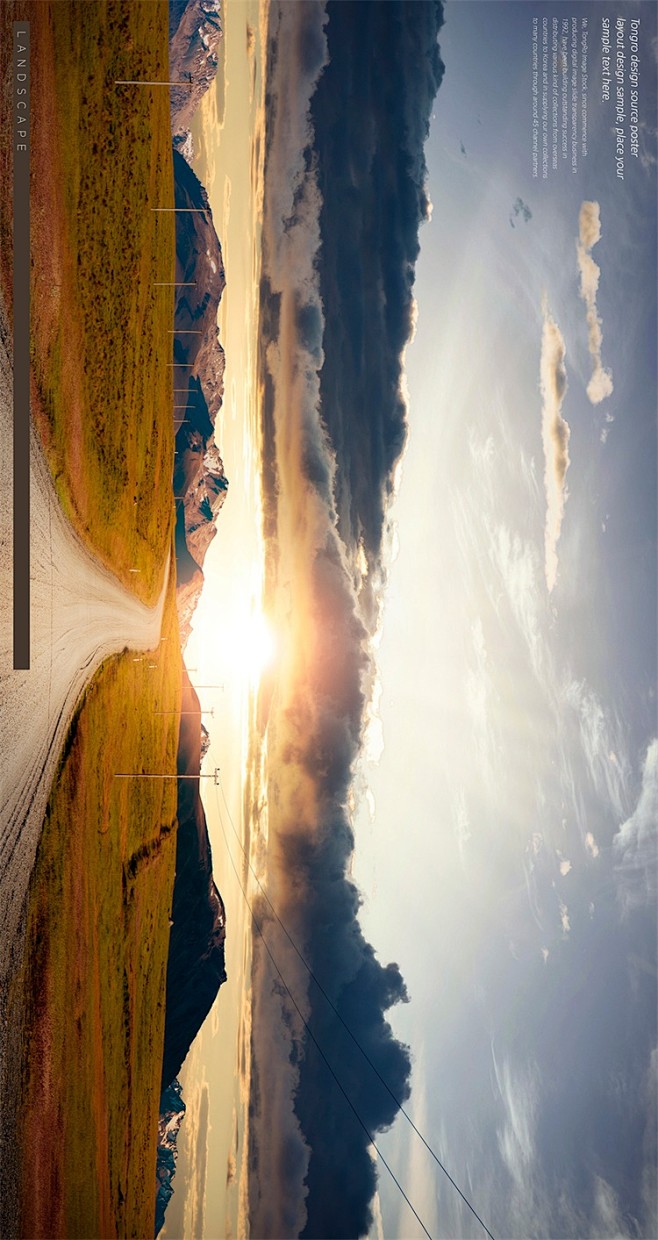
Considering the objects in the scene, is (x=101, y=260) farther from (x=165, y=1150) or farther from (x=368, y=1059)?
(x=165, y=1150)

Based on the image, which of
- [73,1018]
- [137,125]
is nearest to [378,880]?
[73,1018]

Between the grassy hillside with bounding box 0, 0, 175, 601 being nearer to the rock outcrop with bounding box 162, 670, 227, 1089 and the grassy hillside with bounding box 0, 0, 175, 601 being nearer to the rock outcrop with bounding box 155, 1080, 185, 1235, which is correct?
the rock outcrop with bounding box 162, 670, 227, 1089

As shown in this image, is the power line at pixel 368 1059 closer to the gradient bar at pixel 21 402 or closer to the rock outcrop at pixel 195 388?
the rock outcrop at pixel 195 388

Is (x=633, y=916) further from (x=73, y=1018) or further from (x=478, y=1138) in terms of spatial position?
(x=73, y=1018)

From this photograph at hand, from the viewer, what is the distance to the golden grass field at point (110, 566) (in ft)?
55.4

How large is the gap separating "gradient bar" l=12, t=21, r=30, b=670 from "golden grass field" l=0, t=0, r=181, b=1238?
12.2 inches

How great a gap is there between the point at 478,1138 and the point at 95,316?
93.8 ft

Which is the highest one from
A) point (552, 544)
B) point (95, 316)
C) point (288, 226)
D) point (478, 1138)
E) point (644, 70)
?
point (288, 226)

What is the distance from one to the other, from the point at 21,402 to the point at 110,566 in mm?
8768

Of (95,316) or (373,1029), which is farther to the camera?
(373,1029)

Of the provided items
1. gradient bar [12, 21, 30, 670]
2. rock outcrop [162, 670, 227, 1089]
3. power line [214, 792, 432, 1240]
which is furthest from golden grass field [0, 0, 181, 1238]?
power line [214, 792, 432, 1240]

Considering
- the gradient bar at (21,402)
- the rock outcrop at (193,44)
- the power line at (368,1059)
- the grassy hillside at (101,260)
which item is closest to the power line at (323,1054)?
the power line at (368,1059)

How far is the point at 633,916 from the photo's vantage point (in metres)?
22.1

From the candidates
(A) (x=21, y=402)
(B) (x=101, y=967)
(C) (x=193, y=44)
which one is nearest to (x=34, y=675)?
(A) (x=21, y=402)
